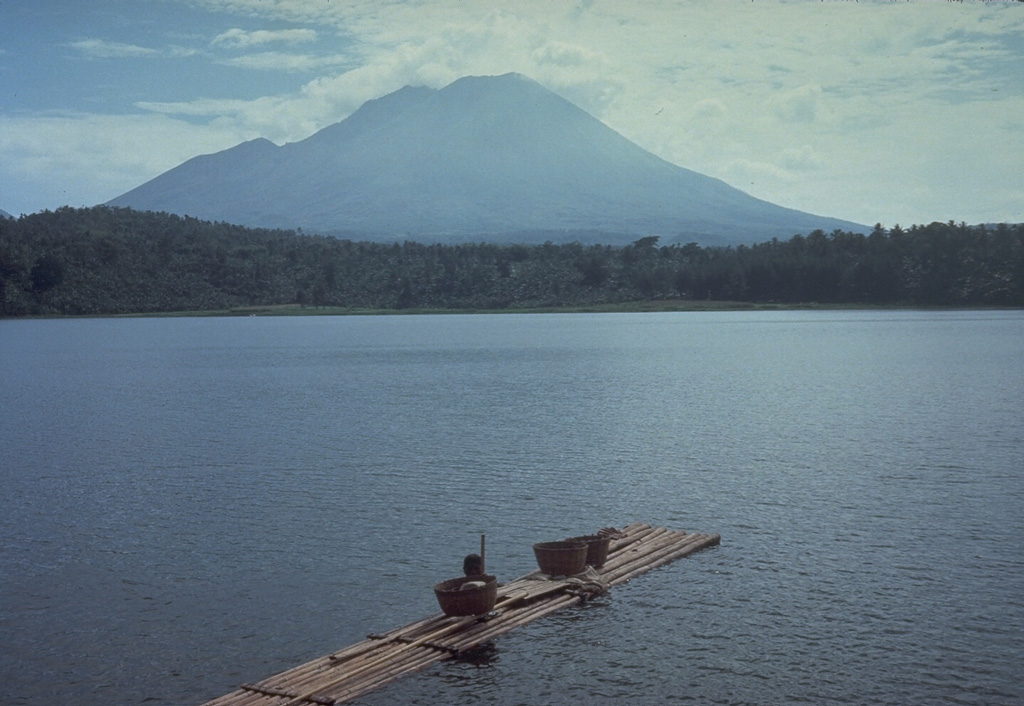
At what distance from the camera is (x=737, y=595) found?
27688mm

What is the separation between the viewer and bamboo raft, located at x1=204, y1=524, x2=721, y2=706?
69.5ft

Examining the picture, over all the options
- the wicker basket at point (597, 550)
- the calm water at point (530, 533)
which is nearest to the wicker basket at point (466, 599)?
the calm water at point (530, 533)

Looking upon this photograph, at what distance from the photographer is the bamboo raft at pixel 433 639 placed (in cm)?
2119

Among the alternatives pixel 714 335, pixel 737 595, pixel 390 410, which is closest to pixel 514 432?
pixel 390 410

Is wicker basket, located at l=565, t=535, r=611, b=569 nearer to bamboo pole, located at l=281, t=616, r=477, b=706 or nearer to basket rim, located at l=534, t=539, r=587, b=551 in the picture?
basket rim, located at l=534, t=539, r=587, b=551

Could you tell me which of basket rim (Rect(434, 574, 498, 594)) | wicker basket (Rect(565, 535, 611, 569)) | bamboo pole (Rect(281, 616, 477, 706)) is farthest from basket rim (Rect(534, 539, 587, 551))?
bamboo pole (Rect(281, 616, 477, 706))

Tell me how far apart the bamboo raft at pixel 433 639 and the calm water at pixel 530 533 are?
494mm

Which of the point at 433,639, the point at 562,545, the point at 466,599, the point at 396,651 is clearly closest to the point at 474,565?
the point at 466,599

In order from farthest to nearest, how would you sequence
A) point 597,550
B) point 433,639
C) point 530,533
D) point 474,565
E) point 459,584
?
1. point 530,533
2. point 597,550
3. point 474,565
4. point 459,584
5. point 433,639

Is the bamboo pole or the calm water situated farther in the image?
the calm water

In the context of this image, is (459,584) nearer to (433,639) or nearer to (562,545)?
(433,639)

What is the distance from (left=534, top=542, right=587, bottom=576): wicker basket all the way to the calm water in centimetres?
132

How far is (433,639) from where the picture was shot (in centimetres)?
2411

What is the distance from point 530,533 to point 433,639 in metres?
10.1
